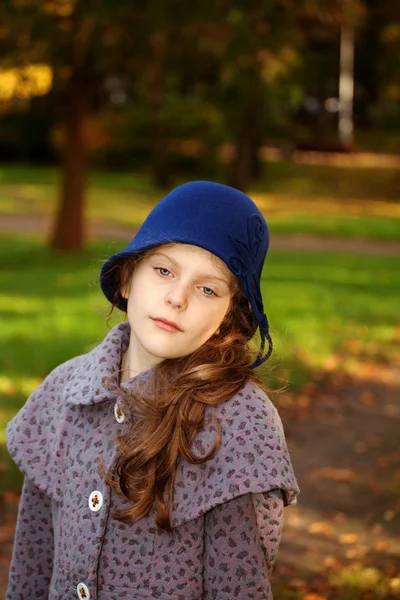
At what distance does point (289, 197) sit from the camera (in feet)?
93.1

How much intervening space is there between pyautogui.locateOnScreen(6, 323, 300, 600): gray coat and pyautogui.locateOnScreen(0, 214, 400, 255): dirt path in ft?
55.0

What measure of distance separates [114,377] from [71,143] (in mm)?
15127

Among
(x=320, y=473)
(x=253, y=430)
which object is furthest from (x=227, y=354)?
(x=320, y=473)

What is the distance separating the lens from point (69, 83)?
16.5m

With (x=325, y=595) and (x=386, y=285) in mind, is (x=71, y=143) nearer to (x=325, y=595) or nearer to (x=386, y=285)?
(x=386, y=285)

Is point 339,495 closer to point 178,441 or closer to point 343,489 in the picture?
point 343,489

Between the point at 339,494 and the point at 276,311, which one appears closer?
the point at 339,494

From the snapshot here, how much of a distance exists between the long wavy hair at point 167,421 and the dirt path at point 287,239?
1678 cm

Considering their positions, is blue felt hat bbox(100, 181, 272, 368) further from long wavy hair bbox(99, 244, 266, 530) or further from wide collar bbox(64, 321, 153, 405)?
wide collar bbox(64, 321, 153, 405)

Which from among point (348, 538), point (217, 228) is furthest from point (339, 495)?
point (217, 228)

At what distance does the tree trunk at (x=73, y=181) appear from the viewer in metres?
16.9

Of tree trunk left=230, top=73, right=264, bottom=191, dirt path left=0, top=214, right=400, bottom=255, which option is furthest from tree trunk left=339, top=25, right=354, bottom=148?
dirt path left=0, top=214, right=400, bottom=255

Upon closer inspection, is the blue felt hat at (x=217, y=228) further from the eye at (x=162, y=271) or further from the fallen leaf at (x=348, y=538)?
the fallen leaf at (x=348, y=538)

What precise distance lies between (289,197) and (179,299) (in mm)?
26447
